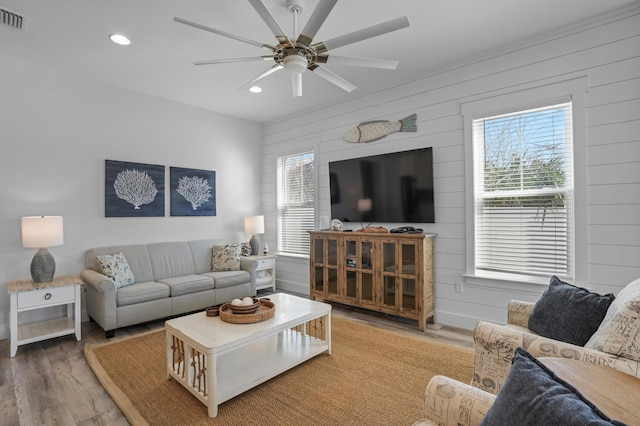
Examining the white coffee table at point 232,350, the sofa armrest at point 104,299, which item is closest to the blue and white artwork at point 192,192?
the sofa armrest at point 104,299

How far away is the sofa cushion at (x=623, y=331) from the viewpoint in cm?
136

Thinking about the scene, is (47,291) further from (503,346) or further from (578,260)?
(578,260)

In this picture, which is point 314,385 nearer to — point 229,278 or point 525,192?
point 229,278

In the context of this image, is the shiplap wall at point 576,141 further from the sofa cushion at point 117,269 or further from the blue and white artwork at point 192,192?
the sofa cushion at point 117,269

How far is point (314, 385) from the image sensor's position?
95.3 inches

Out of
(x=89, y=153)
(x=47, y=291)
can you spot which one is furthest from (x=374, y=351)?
(x=89, y=153)

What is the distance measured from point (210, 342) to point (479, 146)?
319 cm

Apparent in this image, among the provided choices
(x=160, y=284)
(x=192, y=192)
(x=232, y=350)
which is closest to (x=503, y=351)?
(x=232, y=350)

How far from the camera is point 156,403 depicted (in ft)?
7.24

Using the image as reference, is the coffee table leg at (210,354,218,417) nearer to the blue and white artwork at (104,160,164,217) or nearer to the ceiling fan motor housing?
the ceiling fan motor housing

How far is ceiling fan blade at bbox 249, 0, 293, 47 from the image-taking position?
1.85 m

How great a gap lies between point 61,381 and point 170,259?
2012 mm

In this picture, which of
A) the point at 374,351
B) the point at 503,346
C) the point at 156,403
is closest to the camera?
the point at 503,346

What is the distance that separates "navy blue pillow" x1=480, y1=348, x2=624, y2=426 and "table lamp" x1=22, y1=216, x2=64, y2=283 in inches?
157
